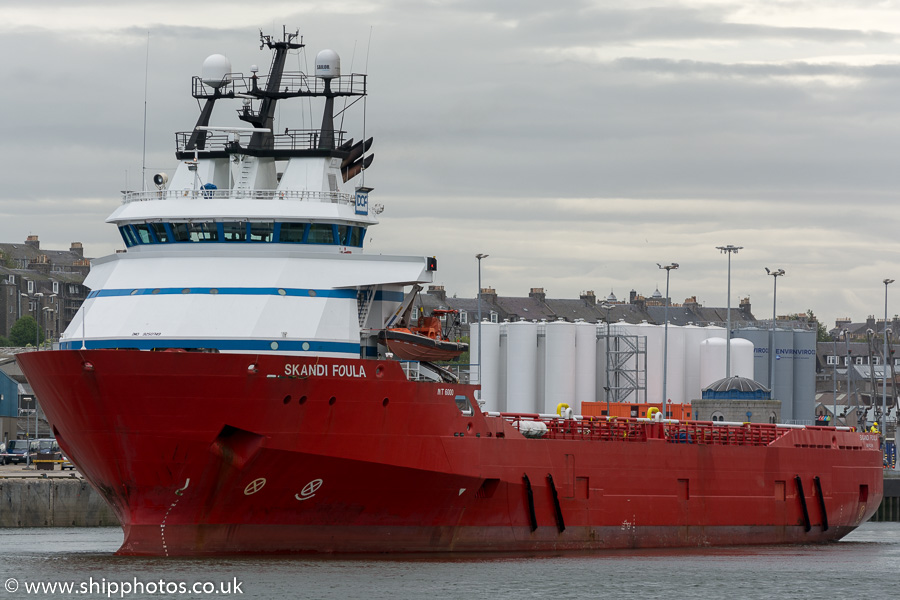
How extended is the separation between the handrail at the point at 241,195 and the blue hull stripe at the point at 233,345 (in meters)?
3.67

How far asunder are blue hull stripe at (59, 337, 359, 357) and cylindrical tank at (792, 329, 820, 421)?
49595 mm

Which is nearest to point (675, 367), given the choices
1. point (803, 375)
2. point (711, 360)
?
point (711, 360)

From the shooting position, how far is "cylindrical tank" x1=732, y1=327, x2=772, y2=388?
7612 cm

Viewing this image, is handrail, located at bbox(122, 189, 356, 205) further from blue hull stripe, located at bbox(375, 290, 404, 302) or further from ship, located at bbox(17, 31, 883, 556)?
blue hull stripe, located at bbox(375, 290, 404, 302)

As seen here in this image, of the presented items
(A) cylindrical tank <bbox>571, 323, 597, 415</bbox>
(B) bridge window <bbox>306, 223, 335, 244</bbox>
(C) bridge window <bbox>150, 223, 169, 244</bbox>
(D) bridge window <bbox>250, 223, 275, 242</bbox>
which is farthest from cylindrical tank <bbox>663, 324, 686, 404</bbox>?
(C) bridge window <bbox>150, 223, 169, 244</bbox>

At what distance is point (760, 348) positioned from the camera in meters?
76.7

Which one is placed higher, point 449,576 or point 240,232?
point 240,232

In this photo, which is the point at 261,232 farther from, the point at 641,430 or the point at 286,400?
the point at 641,430

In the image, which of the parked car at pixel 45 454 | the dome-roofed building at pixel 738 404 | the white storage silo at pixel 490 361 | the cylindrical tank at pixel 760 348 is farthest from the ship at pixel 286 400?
Answer: the cylindrical tank at pixel 760 348

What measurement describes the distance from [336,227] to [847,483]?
19464mm

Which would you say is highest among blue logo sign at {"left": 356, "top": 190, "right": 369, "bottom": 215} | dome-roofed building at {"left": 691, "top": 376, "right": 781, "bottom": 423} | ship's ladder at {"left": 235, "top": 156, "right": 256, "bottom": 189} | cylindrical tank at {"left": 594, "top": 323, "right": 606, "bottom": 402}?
ship's ladder at {"left": 235, "top": 156, "right": 256, "bottom": 189}

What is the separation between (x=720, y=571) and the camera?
111 feet

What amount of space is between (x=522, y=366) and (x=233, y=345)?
4000 centimetres

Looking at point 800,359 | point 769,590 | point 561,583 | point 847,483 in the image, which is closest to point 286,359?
point 561,583
